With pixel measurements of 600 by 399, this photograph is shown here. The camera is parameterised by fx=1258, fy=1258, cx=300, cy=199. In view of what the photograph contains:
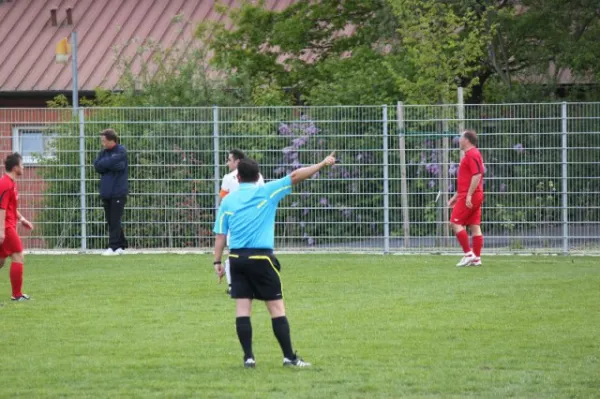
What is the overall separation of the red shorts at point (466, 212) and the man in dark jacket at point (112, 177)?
5.87 metres

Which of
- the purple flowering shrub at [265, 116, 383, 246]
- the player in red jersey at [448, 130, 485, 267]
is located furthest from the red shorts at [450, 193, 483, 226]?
the purple flowering shrub at [265, 116, 383, 246]

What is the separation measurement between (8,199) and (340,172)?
A: 8.68 metres

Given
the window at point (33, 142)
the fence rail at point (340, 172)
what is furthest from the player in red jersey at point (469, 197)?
the window at point (33, 142)

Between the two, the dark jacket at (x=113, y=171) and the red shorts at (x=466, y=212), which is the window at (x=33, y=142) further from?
the red shorts at (x=466, y=212)

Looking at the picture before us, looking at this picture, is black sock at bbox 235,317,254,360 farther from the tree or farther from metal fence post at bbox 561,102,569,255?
the tree

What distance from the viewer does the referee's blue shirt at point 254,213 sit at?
10117 millimetres

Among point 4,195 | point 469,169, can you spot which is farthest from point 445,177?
point 4,195

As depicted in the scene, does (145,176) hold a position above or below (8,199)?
above

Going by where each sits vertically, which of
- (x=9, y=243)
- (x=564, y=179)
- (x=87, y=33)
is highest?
(x=87, y=33)

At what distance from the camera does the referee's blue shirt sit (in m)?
→ 10.1

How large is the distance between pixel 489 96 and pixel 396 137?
7.94m

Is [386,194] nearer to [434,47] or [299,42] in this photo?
[434,47]

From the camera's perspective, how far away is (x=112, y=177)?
21.5 metres

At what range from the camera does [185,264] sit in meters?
20.0
